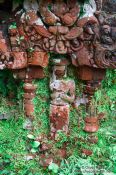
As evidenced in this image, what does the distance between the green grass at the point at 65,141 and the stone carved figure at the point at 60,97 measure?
0.09 metres

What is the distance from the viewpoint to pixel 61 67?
363cm

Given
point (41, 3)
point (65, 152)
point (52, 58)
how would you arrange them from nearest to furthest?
1. point (41, 3)
2. point (52, 58)
3. point (65, 152)

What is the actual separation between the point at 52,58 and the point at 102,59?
21.0 inches

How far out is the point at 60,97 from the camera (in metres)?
3.71

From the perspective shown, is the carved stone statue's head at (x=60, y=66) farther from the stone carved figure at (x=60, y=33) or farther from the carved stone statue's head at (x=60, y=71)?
the stone carved figure at (x=60, y=33)

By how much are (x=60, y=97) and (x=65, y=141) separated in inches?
20.0

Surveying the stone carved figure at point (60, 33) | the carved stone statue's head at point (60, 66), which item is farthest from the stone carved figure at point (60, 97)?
the stone carved figure at point (60, 33)

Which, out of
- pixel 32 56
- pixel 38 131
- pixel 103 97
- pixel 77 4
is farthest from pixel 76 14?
pixel 38 131

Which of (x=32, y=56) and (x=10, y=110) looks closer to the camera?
(x=32, y=56)

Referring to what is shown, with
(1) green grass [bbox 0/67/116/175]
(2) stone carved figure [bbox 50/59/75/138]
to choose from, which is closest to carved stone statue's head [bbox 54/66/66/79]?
(2) stone carved figure [bbox 50/59/75/138]

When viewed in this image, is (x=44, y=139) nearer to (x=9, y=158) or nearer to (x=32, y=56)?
(x=9, y=158)

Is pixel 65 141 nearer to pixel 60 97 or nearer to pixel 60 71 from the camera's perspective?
pixel 60 97

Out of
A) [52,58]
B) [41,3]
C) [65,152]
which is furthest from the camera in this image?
[65,152]

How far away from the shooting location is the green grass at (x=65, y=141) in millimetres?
3762
